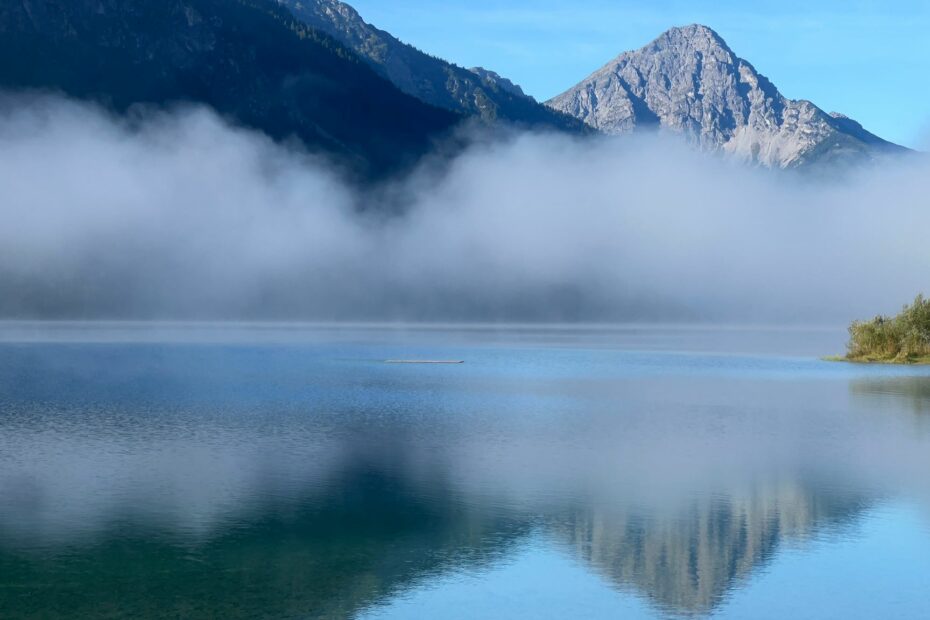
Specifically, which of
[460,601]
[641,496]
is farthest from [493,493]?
[460,601]

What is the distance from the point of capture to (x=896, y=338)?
14138cm

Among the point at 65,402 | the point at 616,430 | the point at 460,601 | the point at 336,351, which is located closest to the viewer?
the point at 460,601

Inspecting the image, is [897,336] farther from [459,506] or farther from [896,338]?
[459,506]

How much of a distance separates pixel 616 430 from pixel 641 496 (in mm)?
23846

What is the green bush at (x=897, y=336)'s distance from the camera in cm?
13612

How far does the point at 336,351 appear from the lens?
177m

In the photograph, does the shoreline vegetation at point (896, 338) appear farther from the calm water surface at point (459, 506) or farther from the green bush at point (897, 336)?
the calm water surface at point (459, 506)

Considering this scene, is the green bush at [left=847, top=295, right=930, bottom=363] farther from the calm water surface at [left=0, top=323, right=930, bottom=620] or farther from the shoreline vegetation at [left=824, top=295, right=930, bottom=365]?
the calm water surface at [left=0, top=323, right=930, bottom=620]

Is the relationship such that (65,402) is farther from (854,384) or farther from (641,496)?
(854,384)

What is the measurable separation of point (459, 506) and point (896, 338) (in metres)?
117

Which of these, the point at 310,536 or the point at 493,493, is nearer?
the point at 310,536

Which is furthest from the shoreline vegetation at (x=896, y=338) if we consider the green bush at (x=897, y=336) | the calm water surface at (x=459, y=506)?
the calm water surface at (x=459, y=506)

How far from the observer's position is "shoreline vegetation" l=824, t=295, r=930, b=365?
136m

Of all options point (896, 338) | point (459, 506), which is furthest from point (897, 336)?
point (459, 506)
